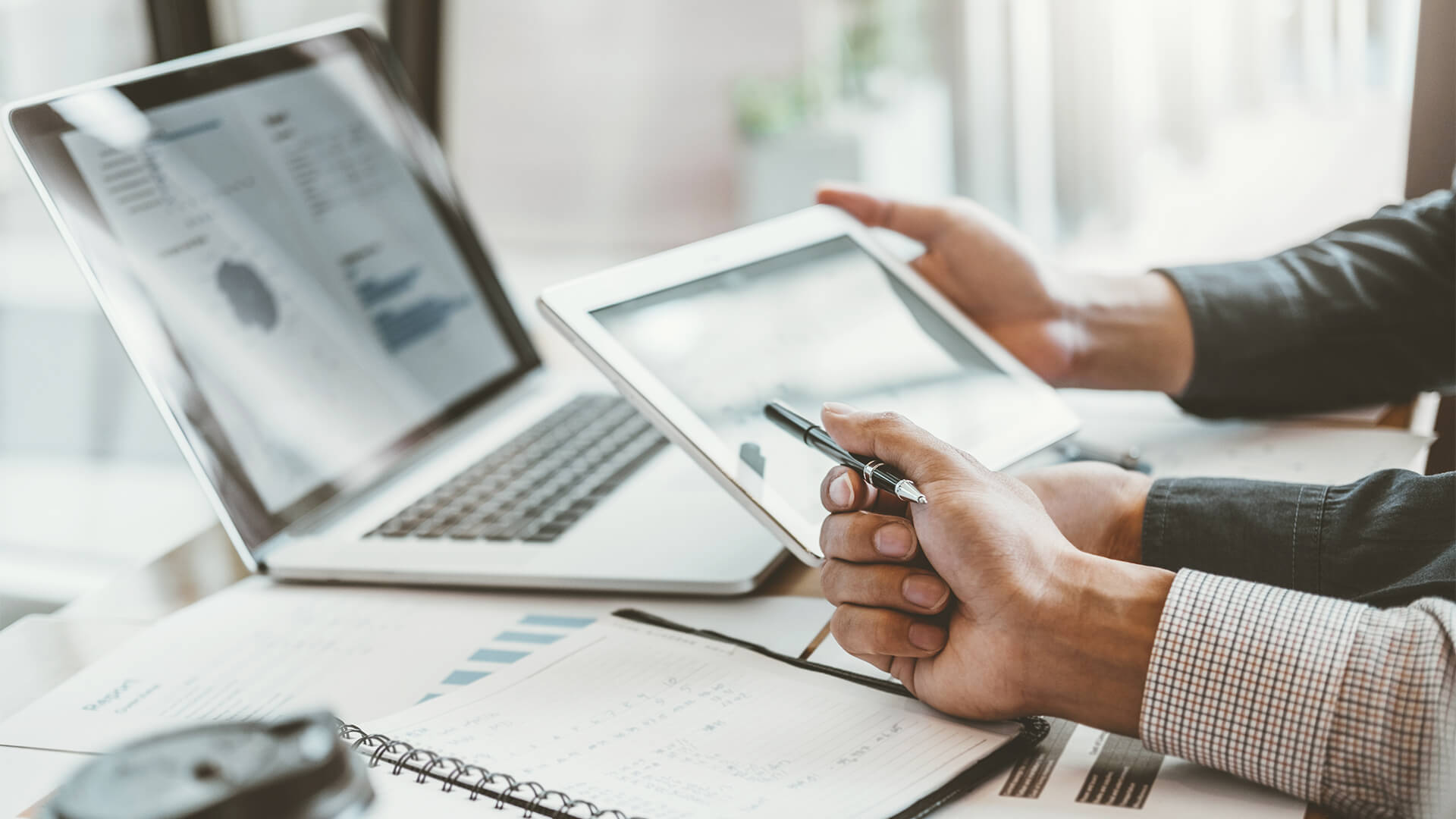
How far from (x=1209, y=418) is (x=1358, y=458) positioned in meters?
0.15

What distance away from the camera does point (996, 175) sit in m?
3.41

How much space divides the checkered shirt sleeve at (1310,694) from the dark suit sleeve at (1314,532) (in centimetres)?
8

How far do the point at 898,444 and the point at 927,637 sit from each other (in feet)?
0.34

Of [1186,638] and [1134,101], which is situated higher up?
[1186,638]

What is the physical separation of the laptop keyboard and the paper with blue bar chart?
6 cm

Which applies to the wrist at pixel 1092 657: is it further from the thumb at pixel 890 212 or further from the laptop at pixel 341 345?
the thumb at pixel 890 212

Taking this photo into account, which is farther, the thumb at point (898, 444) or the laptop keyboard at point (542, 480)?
the laptop keyboard at point (542, 480)

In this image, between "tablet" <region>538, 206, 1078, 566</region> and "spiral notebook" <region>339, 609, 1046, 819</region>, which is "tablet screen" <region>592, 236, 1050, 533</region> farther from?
"spiral notebook" <region>339, 609, 1046, 819</region>

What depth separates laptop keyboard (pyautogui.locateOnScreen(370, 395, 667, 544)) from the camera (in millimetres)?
878

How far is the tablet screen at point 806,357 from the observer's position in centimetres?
77

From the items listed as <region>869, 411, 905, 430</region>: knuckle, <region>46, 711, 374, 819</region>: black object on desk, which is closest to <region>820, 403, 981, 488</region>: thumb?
<region>869, 411, 905, 430</region>: knuckle

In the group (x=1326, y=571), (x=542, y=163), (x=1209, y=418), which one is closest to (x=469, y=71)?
(x=542, y=163)

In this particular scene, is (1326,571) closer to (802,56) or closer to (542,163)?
(802,56)

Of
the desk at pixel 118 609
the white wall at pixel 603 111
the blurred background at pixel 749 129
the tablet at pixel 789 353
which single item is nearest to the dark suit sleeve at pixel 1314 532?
the tablet at pixel 789 353
